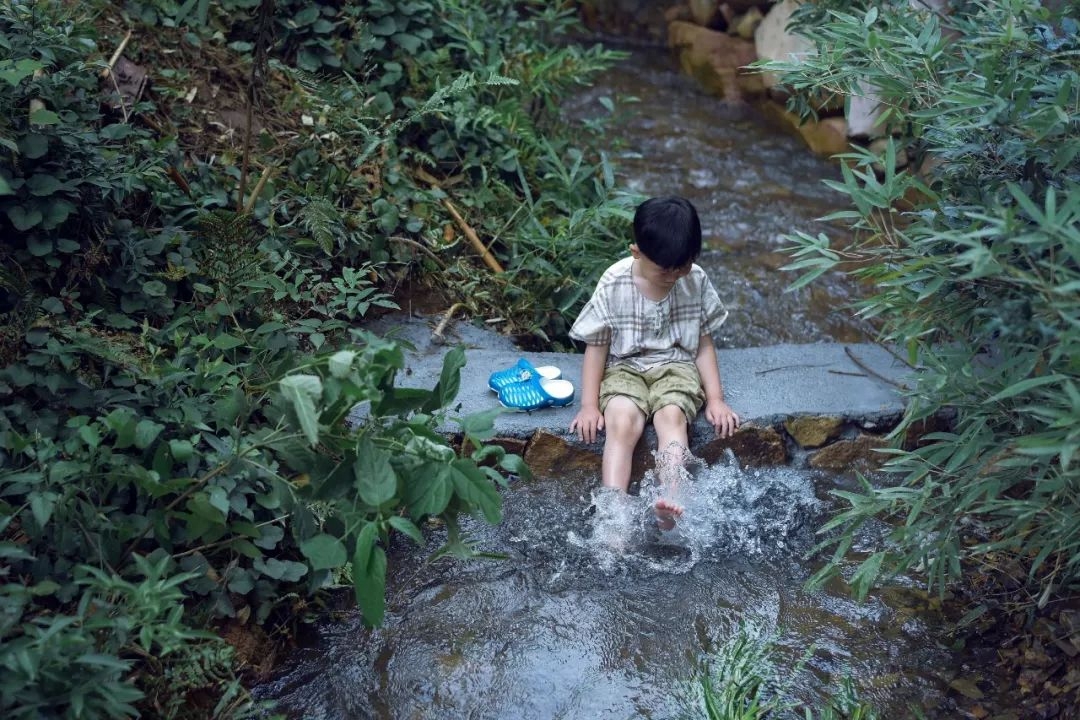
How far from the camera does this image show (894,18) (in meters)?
3.12

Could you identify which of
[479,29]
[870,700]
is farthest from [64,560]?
[479,29]

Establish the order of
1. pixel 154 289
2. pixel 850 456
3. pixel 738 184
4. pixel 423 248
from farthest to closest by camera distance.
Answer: pixel 738 184 < pixel 423 248 < pixel 850 456 < pixel 154 289

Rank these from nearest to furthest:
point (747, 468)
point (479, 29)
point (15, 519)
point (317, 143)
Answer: point (15, 519) < point (747, 468) < point (317, 143) < point (479, 29)

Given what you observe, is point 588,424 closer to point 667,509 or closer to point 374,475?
point 667,509

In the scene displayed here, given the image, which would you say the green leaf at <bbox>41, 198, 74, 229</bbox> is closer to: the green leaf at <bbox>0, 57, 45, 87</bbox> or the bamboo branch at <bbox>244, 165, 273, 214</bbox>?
the green leaf at <bbox>0, 57, 45, 87</bbox>

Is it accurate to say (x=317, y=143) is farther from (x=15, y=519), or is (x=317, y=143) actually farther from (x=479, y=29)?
(x=15, y=519)

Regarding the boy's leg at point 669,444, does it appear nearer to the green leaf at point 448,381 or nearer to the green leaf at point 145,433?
the green leaf at point 448,381

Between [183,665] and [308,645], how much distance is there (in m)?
0.45

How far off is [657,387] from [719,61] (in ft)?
15.1

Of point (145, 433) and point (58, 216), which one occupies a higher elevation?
point (58, 216)

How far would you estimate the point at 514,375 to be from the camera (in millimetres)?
3570

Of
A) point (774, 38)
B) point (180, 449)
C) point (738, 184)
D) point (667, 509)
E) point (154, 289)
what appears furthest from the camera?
point (774, 38)

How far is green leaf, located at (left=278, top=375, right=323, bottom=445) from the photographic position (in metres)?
2.10

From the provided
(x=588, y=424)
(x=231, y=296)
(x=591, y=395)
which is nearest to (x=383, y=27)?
(x=231, y=296)
